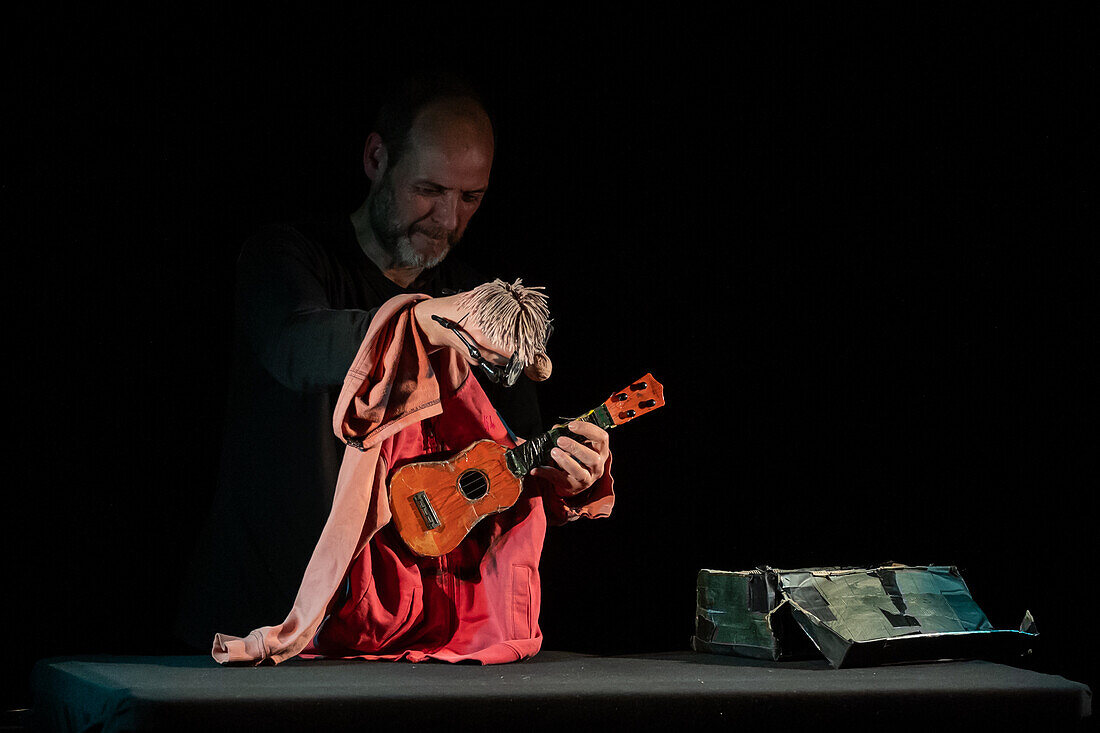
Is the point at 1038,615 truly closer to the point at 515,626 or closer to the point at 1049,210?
the point at 1049,210

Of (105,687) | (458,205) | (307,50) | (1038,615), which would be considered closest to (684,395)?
(458,205)

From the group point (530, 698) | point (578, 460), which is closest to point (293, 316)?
point (578, 460)

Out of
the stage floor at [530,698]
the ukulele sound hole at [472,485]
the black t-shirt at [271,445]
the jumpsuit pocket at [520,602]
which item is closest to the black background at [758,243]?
the black t-shirt at [271,445]

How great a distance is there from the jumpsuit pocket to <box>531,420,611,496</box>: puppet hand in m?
0.19

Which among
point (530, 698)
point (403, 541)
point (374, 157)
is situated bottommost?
point (530, 698)

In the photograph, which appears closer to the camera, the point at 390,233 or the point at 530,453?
Answer: the point at 530,453

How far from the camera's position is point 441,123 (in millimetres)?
2521

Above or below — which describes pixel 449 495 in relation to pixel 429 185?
below

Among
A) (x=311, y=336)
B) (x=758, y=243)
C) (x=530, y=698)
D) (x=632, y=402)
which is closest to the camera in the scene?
(x=530, y=698)

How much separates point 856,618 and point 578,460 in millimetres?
607

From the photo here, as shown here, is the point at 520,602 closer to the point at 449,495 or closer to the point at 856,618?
the point at 449,495

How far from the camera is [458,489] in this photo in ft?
7.56

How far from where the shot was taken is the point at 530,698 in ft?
5.62

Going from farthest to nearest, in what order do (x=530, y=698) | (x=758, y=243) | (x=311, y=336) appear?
(x=758, y=243) → (x=311, y=336) → (x=530, y=698)
